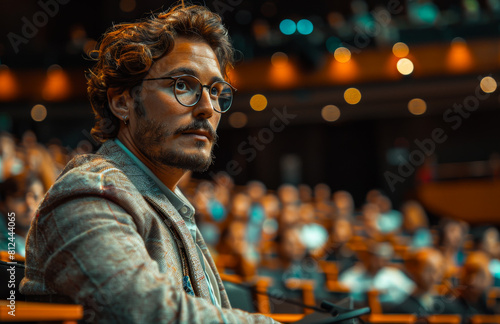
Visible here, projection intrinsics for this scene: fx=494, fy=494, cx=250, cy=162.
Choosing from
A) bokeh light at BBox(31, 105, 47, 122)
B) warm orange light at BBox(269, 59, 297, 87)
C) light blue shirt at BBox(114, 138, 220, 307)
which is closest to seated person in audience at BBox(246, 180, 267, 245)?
warm orange light at BBox(269, 59, 297, 87)

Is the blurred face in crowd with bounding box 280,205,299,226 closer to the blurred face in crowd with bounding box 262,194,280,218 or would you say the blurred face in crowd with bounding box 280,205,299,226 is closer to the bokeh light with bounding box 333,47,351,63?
the blurred face in crowd with bounding box 262,194,280,218

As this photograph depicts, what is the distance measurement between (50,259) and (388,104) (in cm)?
572

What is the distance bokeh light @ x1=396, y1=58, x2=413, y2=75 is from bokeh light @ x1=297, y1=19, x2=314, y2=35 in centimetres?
99

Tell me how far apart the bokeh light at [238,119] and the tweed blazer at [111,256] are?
5.41 metres

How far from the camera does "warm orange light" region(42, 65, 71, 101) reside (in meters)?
5.50

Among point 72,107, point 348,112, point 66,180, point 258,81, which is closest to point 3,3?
point 72,107

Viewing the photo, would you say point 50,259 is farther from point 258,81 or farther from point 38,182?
point 258,81

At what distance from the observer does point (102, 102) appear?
0.71m

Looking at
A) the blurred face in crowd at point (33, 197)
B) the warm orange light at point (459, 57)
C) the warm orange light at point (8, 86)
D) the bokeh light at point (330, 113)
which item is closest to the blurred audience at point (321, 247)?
the blurred face in crowd at point (33, 197)

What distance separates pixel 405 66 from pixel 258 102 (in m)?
1.65

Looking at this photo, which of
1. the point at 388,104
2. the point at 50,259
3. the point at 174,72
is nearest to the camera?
the point at 50,259

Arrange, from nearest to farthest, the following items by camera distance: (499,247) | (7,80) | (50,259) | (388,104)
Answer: (50,259) → (499,247) → (7,80) → (388,104)

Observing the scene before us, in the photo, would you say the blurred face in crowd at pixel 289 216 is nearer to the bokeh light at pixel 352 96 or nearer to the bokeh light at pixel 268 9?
the bokeh light at pixel 352 96

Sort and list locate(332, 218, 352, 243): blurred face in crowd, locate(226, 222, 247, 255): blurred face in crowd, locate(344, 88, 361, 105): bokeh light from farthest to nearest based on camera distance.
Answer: locate(344, 88, 361, 105): bokeh light, locate(332, 218, 352, 243): blurred face in crowd, locate(226, 222, 247, 255): blurred face in crowd
